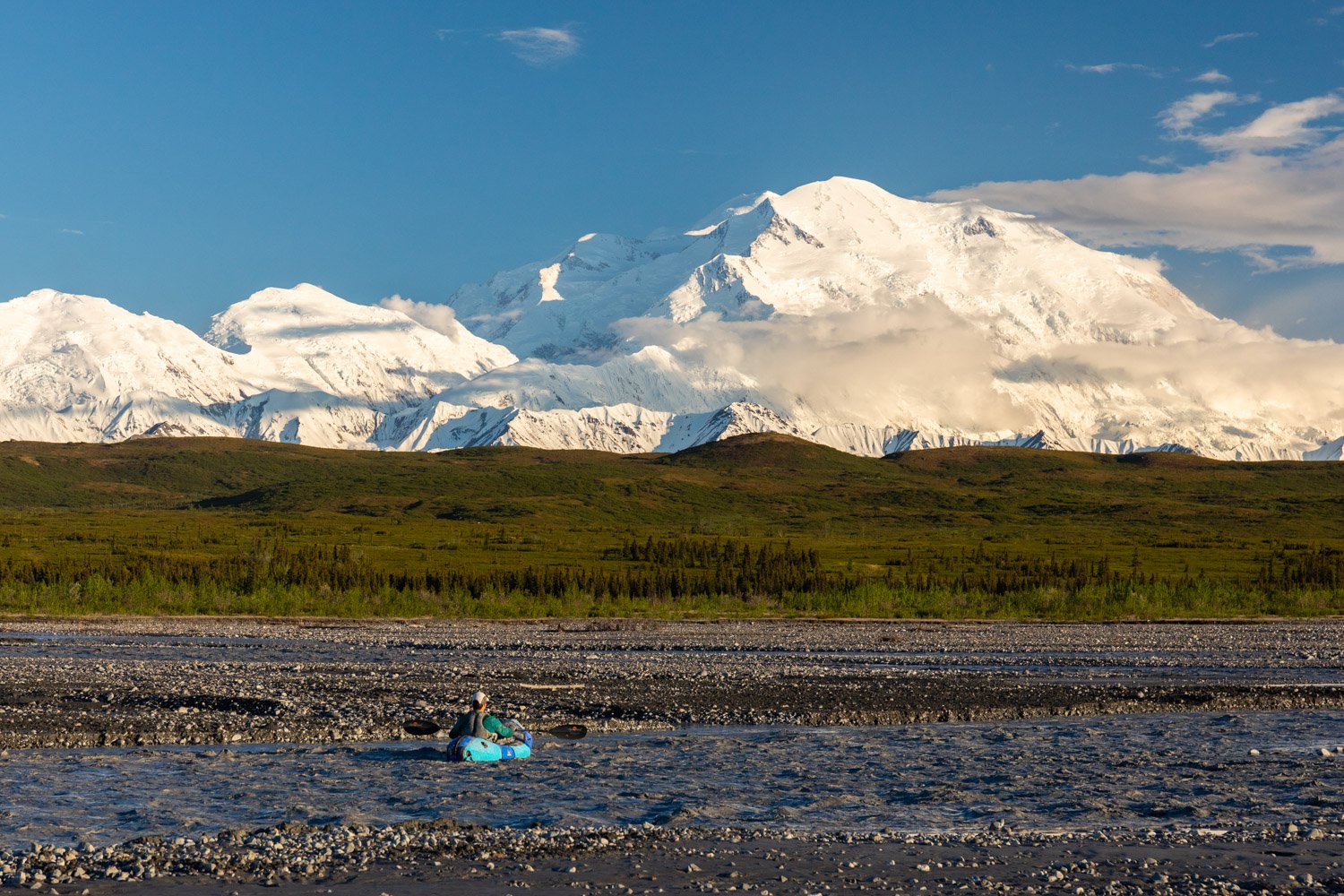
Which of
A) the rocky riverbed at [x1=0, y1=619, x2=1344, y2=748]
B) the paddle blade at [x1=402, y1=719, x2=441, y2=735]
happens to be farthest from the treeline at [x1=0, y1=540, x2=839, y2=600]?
the paddle blade at [x1=402, y1=719, x2=441, y2=735]

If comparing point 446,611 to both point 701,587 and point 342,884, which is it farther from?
point 342,884

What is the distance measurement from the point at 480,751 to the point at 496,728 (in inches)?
29.4

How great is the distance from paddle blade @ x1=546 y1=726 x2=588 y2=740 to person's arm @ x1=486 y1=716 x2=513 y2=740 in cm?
338

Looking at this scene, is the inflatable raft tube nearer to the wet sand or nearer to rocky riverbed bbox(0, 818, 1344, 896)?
rocky riverbed bbox(0, 818, 1344, 896)

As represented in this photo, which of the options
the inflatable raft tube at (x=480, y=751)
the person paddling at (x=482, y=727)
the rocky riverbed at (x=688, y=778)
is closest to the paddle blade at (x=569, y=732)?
the rocky riverbed at (x=688, y=778)

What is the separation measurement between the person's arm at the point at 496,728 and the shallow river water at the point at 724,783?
1.00 m

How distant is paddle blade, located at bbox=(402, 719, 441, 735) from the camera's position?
37.3 meters

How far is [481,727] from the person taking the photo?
3378cm

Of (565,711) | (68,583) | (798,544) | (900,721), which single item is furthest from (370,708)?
(798,544)

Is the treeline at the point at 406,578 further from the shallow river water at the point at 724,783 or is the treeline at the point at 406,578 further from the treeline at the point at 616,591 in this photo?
the shallow river water at the point at 724,783

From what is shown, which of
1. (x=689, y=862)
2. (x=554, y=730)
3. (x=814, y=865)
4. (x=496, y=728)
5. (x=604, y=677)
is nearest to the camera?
(x=814, y=865)

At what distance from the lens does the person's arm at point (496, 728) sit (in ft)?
111

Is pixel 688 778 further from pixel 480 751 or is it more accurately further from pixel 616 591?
pixel 616 591

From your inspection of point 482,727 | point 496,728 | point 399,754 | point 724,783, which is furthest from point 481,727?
point 724,783
